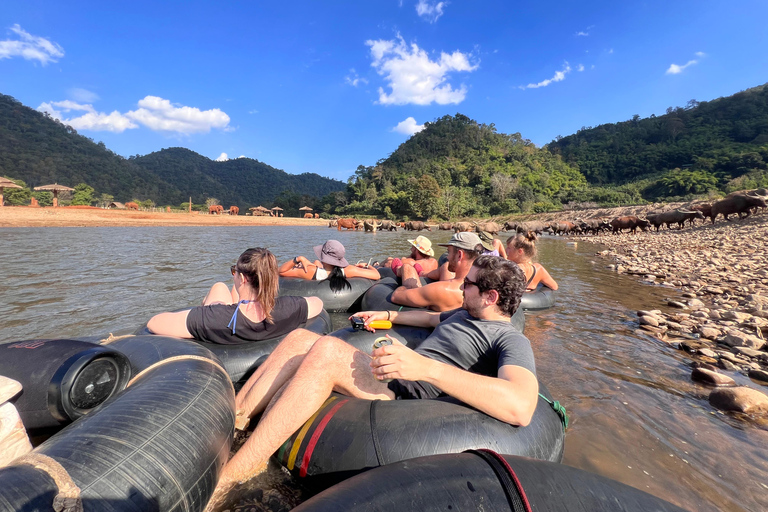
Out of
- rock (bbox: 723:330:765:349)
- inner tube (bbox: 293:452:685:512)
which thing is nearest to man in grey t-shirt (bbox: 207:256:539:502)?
inner tube (bbox: 293:452:685:512)

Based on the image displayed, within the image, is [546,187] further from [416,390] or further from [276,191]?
[276,191]

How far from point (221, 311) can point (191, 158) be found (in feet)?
488

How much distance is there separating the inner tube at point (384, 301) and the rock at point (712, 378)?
182 cm

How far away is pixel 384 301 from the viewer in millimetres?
5016

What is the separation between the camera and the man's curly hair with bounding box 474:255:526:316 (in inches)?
86.1

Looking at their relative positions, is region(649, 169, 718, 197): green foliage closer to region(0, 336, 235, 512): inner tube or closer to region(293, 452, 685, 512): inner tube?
region(293, 452, 685, 512): inner tube

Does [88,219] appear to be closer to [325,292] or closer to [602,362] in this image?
[325,292]

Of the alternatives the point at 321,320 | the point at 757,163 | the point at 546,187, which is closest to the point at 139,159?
the point at 546,187

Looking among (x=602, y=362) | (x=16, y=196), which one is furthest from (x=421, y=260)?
(x=16, y=196)

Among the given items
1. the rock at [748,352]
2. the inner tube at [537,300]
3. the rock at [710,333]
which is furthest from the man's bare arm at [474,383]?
the inner tube at [537,300]

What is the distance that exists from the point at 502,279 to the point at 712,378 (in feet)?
10.5

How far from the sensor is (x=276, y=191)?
122250 millimetres

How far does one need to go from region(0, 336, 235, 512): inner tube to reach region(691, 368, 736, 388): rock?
4588mm

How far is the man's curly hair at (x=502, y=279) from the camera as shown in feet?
7.18
